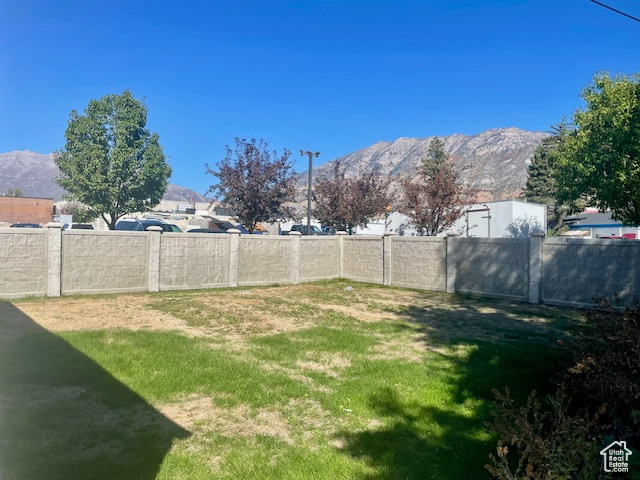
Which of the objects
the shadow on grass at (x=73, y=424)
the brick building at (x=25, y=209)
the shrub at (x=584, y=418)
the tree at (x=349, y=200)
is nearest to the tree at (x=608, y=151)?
the tree at (x=349, y=200)

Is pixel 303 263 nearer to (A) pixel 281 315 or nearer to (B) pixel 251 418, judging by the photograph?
(A) pixel 281 315

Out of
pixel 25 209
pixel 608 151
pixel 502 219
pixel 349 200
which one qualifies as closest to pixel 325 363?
pixel 608 151

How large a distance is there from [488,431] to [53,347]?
6303 mm

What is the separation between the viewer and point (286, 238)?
17.3 m

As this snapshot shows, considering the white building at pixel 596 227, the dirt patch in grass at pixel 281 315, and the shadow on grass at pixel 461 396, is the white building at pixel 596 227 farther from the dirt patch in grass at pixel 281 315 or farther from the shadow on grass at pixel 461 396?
the shadow on grass at pixel 461 396

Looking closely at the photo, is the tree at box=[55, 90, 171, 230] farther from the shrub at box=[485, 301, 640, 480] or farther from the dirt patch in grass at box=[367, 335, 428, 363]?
the shrub at box=[485, 301, 640, 480]

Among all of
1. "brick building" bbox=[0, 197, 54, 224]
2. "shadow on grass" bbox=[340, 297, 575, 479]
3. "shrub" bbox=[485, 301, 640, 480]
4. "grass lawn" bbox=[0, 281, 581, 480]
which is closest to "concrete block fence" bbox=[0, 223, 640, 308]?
"grass lawn" bbox=[0, 281, 581, 480]

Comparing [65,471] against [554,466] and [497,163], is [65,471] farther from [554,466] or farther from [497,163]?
[497,163]

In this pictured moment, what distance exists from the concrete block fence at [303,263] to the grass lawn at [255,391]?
2.66 metres

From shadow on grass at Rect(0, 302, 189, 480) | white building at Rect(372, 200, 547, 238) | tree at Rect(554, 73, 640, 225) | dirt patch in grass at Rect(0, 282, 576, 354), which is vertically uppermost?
tree at Rect(554, 73, 640, 225)

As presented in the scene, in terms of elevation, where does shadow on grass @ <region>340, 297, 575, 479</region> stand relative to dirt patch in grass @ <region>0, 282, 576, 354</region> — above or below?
above

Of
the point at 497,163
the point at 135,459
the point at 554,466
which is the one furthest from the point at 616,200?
the point at 497,163

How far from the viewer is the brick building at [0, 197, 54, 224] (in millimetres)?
61906

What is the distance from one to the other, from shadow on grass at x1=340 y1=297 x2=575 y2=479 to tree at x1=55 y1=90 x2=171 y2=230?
33.8 meters
